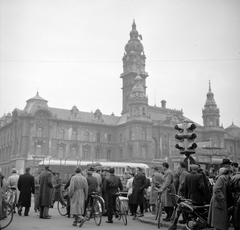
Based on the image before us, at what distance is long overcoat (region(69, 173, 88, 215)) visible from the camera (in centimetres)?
1124

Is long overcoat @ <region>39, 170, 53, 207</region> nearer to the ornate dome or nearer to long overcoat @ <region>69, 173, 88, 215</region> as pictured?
long overcoat @ <region>69, 173, 88, 215</region>

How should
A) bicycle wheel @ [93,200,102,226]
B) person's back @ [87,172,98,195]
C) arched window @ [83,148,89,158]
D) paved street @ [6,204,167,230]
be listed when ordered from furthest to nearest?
arched window @ [83,148,89,158] < person's back @ [87,172,98,195] < bicycle wheel @ [93,200,102,226] < paved street @ [6,204,167,230]

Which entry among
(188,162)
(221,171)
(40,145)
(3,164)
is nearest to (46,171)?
(188,162)

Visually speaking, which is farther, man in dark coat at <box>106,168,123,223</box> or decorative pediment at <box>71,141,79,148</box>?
decorative pediment at <box>71,141,79,148</box>

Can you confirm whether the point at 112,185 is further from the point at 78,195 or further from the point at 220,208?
the point at 220,208

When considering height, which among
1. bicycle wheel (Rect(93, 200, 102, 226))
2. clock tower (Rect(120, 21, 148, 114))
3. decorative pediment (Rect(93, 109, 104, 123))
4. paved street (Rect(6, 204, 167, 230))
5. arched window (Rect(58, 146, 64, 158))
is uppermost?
clock tower (Rect(120, 21, 148, 114))

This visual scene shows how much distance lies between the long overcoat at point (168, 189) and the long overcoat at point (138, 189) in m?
1.30

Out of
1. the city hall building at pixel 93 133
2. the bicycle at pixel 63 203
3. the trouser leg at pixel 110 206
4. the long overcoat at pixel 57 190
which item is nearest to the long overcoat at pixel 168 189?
the trouser leg at pixel 110 206

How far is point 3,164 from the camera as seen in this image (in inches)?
2473

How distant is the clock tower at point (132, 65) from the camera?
2938 inches

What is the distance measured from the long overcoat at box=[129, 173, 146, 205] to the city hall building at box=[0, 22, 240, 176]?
133 ft

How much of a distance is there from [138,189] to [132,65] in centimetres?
6375

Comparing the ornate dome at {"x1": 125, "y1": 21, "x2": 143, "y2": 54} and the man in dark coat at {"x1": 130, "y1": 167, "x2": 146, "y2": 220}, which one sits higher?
the ornate dome at {"x1": 125, "y1": 21, "x2": 143, "y2": 54}

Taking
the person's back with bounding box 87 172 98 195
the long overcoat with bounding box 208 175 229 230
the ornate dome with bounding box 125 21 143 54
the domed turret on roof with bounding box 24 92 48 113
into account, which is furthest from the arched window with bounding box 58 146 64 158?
the long overcoat with bounding box 208 175 229 230
